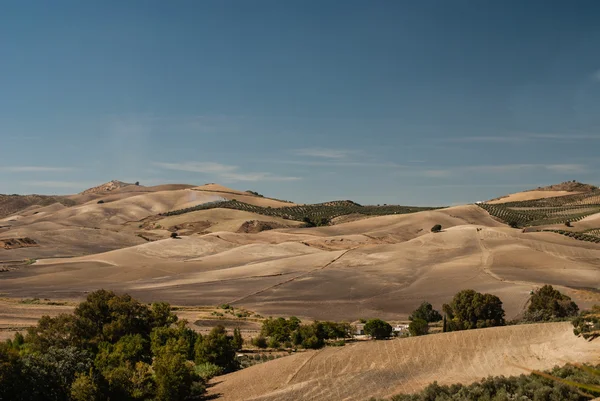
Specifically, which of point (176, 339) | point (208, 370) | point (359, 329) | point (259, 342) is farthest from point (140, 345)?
point (359, 329)

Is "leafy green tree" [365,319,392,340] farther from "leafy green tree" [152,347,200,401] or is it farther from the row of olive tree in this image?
"leafy green tree" [152,347,200,401]

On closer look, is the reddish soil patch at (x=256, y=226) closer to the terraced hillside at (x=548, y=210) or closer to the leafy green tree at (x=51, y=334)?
the terraced hillside at (x=548, y=210)

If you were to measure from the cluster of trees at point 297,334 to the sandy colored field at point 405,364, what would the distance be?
36.3 ft

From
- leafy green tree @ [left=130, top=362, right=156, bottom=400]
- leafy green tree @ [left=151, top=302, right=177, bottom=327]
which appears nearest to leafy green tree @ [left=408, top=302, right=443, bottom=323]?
leafy green tree @ [left=151, top=302, right=177, bottom=327]

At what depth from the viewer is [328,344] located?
46.4m

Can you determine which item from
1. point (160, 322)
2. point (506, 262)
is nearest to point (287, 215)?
point (506, 262)

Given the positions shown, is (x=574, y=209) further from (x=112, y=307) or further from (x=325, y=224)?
(x=112, y=307)

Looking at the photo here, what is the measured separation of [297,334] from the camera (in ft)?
153

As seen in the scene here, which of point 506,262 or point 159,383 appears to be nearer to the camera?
point 159,383

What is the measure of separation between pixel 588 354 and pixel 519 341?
5.09m

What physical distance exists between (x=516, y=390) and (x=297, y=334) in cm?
2601

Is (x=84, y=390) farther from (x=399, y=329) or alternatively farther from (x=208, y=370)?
(x=399, y=329)

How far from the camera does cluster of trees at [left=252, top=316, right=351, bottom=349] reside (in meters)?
46.2

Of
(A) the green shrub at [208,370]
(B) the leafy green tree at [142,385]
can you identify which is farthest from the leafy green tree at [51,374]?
(A) the green shrub at [208,370]
